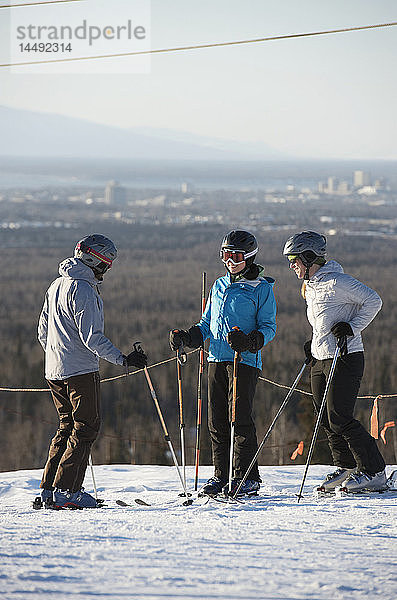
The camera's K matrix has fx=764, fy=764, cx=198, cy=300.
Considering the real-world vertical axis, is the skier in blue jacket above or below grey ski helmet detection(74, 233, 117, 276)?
below

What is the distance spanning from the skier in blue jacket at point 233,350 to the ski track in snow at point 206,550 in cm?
30

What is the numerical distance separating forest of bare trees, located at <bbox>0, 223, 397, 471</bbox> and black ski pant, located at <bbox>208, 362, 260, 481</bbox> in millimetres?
1621

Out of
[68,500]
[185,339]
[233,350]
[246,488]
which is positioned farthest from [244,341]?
[68,500]

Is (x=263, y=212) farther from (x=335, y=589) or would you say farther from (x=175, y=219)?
(x=335, y=589)

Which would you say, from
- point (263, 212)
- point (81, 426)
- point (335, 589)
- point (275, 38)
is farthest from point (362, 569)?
point (263, 212)

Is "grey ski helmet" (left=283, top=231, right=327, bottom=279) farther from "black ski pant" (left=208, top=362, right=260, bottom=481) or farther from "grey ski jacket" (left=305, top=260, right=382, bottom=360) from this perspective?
"black ski pant" (left=208, top=362, right=260, bottom=481)

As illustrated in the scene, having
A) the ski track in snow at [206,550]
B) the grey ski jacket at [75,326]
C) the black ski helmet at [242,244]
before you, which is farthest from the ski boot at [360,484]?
the grey ski jacket at [75,326]

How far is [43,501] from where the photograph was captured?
4.64 m

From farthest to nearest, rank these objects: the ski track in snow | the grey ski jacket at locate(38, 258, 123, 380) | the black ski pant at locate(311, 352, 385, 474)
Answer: the black ski pant at locate(311, 352, 385, 474) → the grey ski jacket at locate(38, 258, 123, 380) → the ski track in snow

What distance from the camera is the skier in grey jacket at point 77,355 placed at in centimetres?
446

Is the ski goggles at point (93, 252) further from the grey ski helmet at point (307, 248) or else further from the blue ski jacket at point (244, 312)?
the grey ski helmet at point (307, 248)

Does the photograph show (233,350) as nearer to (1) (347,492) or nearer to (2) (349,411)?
(2) (349,411)

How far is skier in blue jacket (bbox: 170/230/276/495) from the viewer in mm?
4723

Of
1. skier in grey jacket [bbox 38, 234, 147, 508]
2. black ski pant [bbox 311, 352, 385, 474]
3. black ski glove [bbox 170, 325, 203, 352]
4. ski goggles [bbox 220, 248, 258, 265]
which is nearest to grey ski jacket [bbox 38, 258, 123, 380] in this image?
skier in grey jacket [bbox 38, 234, 147, 508]
